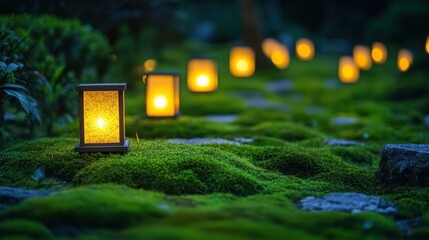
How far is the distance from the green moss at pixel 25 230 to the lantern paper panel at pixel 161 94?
216 inches

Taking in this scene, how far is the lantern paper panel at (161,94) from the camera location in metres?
10.0

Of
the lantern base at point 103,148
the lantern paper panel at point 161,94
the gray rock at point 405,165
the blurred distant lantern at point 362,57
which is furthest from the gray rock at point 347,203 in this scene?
the blurred distant lantern at point 362,57

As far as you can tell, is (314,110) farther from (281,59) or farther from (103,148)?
(281,59)

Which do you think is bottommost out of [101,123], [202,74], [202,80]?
[101,123]

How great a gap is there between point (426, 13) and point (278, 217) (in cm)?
2186

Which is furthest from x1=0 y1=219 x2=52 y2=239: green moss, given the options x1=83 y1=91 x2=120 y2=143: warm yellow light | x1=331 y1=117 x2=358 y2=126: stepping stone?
x1=331 y1=117 x2=358 y2=126: stepping stone

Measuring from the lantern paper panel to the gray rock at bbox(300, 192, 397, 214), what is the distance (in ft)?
15.2

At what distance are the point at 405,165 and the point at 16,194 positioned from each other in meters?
3.85

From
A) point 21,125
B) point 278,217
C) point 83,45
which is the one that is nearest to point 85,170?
point 278,217

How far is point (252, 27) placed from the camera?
75.4ft

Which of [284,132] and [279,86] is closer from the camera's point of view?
[284,132]

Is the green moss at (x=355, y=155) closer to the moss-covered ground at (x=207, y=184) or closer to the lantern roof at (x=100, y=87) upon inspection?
the moss-covered ground at (x=207, y=184)

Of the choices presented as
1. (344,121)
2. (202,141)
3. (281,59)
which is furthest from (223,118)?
(281,59)

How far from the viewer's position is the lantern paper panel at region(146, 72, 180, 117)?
10000 millimetres
